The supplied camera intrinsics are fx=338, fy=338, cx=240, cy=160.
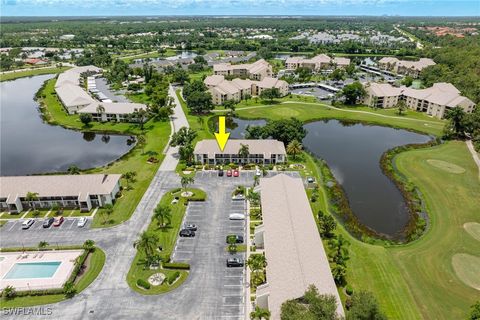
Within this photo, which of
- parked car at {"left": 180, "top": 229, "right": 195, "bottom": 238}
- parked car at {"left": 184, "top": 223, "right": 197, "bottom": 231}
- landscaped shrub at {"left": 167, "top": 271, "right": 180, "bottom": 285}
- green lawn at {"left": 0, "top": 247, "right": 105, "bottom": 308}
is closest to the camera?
green lawn at {"left": 0, "top": 247, "right": 105, "bottom": 308}

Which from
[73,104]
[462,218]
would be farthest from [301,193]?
[73,104]

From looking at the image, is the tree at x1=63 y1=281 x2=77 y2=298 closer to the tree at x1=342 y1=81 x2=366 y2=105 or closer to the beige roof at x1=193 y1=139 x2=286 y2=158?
the beige roof at x1=193 y1=139 x2=286 y2=158

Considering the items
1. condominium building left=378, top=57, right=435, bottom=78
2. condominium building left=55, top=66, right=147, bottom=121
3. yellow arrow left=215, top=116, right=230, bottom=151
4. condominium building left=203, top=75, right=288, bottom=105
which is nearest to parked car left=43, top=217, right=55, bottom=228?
yellow arrow left=215, top=116, right=230, bottom=151

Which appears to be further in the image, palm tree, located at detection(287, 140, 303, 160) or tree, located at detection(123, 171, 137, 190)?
palm tree, located at detection(287, 140, 303, 160)

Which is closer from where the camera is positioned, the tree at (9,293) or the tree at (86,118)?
the tree at (9,293)

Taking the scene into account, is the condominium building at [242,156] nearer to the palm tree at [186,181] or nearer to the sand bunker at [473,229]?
the palm tree at [186,181]

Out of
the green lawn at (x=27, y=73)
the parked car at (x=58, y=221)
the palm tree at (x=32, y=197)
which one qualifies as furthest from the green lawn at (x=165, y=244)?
the green lawn at (x=27, y=73)
